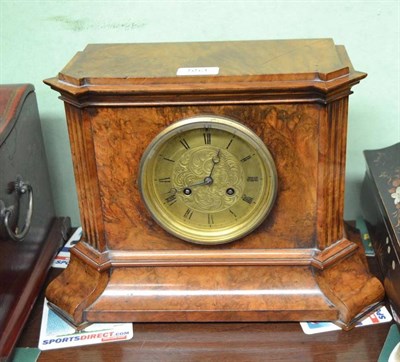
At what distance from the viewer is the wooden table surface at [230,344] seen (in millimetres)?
1158

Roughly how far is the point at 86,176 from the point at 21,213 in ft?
0.67

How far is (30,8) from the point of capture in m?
1.47

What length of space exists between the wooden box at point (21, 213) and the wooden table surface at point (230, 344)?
2.8 inches

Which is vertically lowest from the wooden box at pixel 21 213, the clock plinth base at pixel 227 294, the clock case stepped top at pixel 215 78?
the clock plinth base at pixel 227 294

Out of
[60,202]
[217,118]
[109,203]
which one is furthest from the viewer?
[60,202]

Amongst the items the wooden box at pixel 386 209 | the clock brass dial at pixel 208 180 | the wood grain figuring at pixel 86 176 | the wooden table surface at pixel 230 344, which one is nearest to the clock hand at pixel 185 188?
the clock brass dial at pixel 208 180

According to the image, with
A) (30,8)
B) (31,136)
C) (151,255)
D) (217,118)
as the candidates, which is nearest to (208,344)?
(151,255)

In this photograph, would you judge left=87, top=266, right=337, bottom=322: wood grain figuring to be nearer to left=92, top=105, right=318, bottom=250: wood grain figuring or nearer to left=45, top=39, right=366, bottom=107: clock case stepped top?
left=92, top=105, right=318, bottom=250: wood grain figuring

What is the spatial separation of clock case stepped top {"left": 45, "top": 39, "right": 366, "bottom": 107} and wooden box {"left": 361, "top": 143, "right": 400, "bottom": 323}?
32 centimetres

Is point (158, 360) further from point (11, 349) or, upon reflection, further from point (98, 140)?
point (98, 140)

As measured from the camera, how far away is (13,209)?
4.09 ft

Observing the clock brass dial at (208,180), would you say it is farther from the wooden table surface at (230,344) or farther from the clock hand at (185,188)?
the wooden table surface at (230,344)

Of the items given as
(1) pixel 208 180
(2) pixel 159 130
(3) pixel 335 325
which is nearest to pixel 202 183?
(1) pixel 208 180

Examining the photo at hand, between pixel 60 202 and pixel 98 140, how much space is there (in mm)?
554
